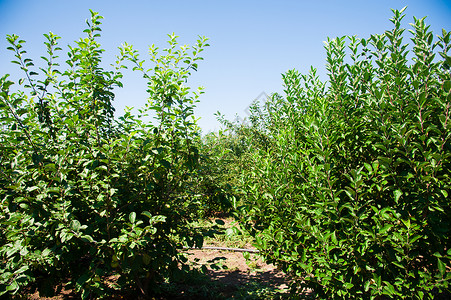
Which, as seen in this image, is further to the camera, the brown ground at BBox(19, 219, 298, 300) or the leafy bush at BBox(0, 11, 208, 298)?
the brown ground at BBox(19, 219, 298, 300)

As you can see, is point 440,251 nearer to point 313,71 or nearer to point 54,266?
point 313,71

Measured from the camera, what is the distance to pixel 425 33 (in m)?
2.35

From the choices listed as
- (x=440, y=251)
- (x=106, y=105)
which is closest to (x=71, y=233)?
(x=106, y=105)

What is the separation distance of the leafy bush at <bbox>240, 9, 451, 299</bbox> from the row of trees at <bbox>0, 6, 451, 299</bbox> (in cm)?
2

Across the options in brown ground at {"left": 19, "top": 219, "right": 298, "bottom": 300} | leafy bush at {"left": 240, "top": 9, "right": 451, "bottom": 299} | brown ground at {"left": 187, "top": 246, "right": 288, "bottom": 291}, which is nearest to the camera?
leafy bush at {"left": 240, "top": 9, "right": 451, "bottom": 299}

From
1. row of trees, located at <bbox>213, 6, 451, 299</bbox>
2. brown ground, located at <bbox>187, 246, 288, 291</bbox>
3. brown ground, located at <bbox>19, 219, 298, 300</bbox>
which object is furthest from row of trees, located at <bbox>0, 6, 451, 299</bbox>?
brown ground, located at <bbox>187, 246, 288, 291</bbox>

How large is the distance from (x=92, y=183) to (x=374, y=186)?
3045mm

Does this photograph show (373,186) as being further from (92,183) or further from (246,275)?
(246,275)

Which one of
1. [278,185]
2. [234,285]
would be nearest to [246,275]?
[234,285]

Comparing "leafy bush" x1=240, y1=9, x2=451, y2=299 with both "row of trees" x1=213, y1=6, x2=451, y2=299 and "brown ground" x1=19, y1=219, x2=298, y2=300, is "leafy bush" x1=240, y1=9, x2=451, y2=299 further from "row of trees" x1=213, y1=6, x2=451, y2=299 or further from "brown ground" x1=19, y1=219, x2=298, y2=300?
"brown ground" x1=19, y1=219, x2=298, y2=300

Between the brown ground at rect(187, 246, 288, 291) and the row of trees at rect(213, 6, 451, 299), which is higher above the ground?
the row of trees at rect(213, 6, 451, 299)

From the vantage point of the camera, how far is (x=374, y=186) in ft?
8.86

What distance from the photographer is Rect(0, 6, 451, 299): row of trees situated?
2.24 metres

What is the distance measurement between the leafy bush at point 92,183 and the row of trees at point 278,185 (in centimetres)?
2
